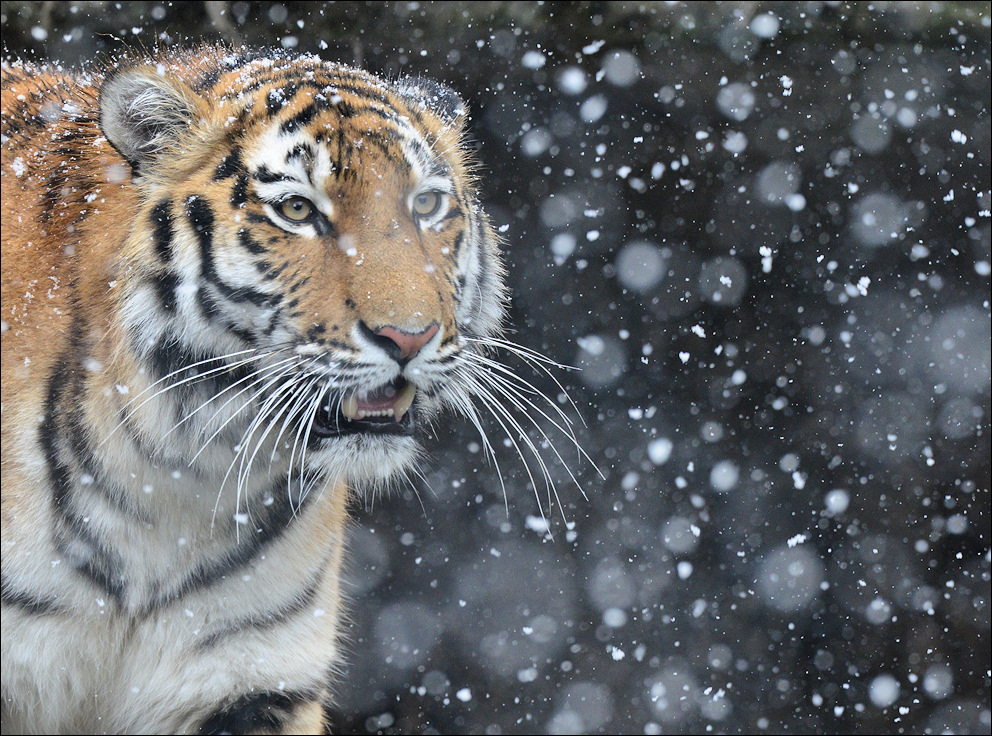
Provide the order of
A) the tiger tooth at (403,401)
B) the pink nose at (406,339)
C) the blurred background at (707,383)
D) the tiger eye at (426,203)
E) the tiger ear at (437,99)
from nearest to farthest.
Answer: the pink nose at (406,339), the tiger tooth at (403,401), the tiger eye at (426,203), the tiger ear at (437,99), the blurred background at (707,383)

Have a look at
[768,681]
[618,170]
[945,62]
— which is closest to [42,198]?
[618,170]

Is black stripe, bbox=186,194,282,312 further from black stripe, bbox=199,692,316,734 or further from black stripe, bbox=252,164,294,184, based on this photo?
black stripe, bbox=199,692,316,734

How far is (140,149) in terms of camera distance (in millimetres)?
1245

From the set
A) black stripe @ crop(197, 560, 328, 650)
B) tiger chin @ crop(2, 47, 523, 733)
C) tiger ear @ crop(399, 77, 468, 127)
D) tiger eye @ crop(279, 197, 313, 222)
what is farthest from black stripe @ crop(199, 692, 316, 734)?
tiger ear @ crop(399, 77, 468, 127)

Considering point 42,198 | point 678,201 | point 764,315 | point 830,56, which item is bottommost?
point 42,198

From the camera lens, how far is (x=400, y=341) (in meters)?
1.17

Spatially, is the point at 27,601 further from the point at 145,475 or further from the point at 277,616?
the point at 277,616

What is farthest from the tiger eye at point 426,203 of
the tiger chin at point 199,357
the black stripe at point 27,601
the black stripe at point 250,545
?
the black stripe at point 27,601

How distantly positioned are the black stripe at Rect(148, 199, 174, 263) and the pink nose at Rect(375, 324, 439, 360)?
1.12 ft

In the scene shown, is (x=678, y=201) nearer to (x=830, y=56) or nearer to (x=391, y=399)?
(x=830, y=56)

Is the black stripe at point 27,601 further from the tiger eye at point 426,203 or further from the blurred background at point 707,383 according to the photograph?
the blurred background at point 707,383

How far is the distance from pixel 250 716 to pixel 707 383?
1.63 m

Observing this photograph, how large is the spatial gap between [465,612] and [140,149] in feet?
6.53

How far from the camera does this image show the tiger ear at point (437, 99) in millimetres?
1571
